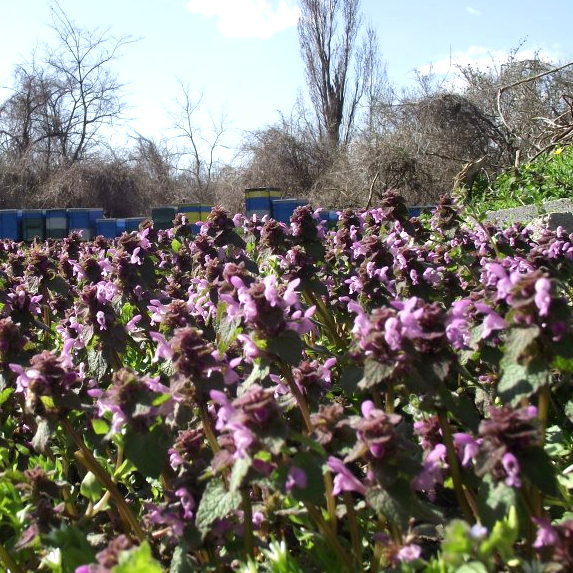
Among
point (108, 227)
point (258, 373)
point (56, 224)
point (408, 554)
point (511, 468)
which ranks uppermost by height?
point (56, 224)

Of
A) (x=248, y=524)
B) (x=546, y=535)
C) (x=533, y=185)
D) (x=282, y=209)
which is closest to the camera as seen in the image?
(x=546, y=535)

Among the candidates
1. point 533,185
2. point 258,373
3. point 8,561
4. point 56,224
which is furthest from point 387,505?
point 56,224

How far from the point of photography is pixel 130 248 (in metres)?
3.72

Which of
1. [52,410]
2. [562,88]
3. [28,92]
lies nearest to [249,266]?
[52,410]

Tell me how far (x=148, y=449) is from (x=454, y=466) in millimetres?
673

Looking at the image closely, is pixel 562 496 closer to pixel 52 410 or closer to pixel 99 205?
pixel 52 410

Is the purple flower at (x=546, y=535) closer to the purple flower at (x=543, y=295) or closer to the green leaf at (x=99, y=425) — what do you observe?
the purple flower at (x=543, y=295)

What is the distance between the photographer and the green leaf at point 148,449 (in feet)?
4.96

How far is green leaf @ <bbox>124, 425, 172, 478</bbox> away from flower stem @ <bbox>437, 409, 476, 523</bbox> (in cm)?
62

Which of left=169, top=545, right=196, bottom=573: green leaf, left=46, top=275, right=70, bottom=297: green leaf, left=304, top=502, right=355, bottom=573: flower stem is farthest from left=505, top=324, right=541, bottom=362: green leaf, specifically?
left=46, top=275, right=70, bottom=297: green leaf

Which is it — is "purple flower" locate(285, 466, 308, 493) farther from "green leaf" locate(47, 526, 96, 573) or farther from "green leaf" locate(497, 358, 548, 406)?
"green leaf" locate(47, 526, 96, 573)

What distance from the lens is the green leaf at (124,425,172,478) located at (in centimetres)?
151

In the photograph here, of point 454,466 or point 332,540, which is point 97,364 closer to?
point 332,540

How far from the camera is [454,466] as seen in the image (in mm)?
1468
